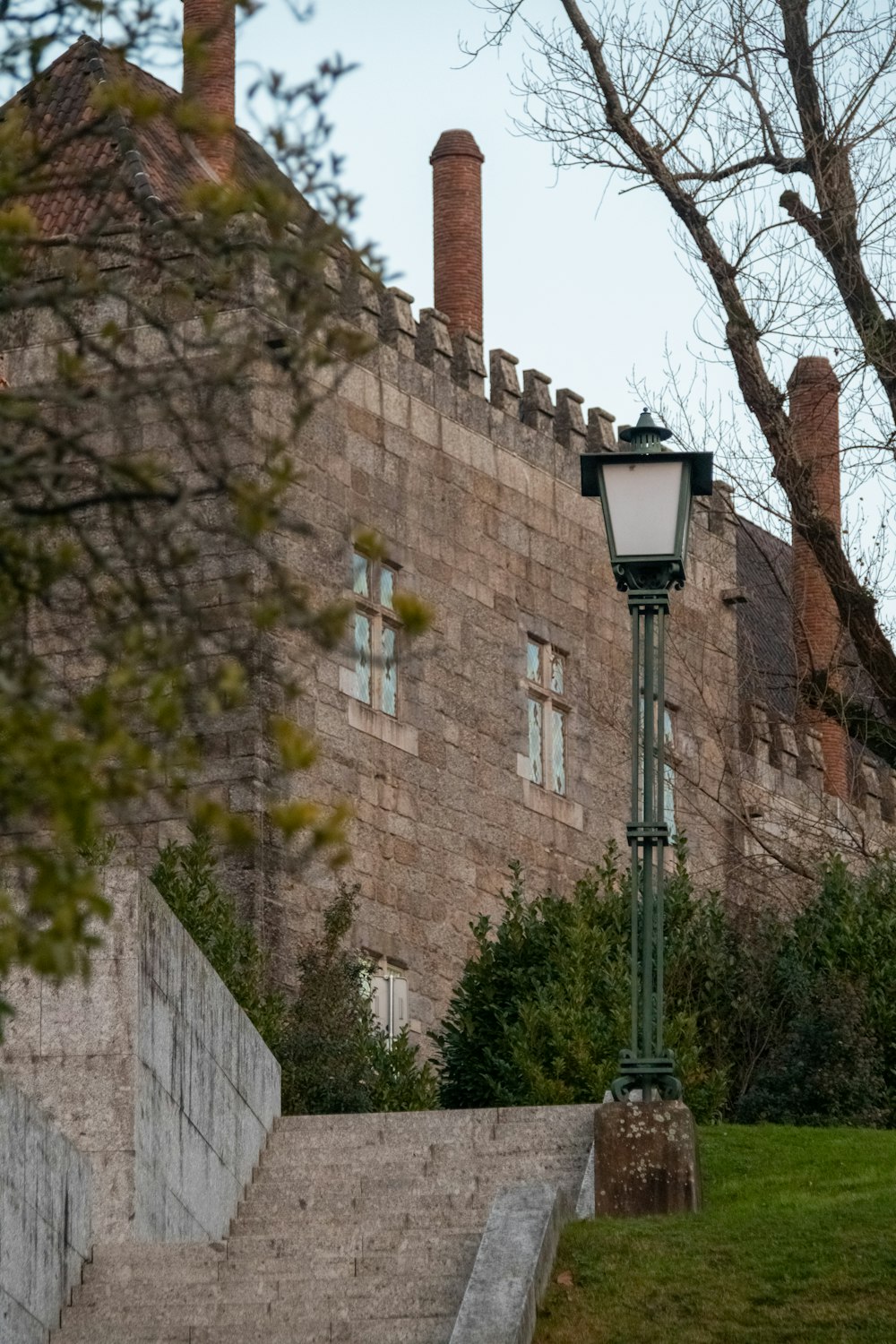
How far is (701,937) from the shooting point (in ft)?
62.0

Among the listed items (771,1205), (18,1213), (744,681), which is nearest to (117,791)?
(18,1213)

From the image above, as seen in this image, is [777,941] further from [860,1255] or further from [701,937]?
[860,1255]

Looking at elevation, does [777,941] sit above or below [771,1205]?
above

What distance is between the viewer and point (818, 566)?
2391cm

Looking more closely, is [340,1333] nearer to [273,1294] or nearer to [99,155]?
[273,1294]

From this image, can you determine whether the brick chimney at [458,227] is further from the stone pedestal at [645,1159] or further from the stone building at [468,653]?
the stone pedestal at [645,1159]

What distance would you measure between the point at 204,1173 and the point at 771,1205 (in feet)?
9.60

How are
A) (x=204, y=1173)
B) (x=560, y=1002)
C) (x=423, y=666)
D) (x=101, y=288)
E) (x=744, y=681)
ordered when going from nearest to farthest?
(x=101, y=288)
(x=204, y=1173)
(x=560, y=1002)
(x=423, y=666)
(x=744, y=681)

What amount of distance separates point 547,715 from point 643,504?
39.1ft

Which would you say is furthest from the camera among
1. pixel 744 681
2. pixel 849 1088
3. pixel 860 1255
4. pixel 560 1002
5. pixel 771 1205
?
pixel 744 681

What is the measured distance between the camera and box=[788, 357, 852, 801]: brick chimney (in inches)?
889

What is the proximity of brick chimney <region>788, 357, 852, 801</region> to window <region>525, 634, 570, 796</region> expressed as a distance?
2203mm

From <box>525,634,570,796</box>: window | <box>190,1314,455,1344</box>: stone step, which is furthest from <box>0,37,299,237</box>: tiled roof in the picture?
<box>190,1314,455,1344</box>: stone step

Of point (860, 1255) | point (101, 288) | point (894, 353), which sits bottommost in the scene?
point (860, 1255)
